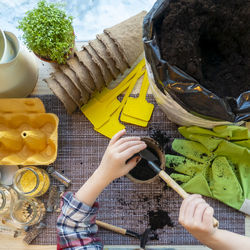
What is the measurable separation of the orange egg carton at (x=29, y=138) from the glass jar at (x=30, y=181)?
0.03 meters

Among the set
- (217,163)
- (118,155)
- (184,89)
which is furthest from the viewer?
(217,163)

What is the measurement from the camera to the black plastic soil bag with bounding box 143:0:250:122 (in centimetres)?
60

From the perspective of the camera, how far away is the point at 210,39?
68 centimetres

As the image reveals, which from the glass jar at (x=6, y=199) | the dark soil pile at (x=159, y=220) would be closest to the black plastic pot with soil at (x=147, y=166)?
the dark soil pile at (x=159, y=220)

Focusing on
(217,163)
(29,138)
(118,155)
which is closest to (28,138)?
(29,138)

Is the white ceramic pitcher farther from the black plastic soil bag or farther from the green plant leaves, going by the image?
the black plastic soil bag

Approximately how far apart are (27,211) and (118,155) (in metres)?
0.33

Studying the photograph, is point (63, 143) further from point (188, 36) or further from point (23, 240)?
point (188, 36)

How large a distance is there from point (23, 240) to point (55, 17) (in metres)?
0.59

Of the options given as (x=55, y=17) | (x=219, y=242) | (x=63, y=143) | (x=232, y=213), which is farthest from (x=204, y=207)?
(x=55, y=17)

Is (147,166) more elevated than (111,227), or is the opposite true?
(147,166)

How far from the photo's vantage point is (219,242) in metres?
0.69

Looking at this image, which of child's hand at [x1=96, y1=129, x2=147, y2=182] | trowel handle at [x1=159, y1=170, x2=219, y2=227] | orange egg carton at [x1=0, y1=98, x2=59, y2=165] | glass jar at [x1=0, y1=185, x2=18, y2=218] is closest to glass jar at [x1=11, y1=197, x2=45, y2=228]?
glass jar at [x1=0, y1=185, x2=18, y2=218]

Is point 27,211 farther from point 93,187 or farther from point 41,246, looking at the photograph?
point 93,187
